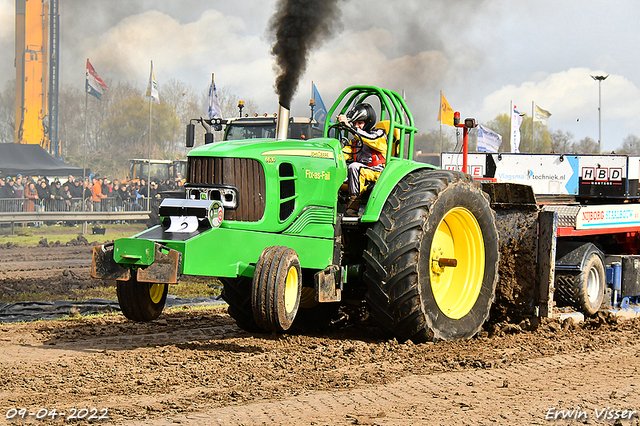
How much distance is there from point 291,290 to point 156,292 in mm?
1242

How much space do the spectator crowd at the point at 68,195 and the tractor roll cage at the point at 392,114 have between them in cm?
1547

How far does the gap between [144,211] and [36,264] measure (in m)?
9.58

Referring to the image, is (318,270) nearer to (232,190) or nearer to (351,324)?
(232,190)

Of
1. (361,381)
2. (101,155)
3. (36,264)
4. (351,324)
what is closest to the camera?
(361,381)

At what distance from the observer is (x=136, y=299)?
19.7 ft

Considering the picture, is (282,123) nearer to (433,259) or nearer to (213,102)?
(433,259)

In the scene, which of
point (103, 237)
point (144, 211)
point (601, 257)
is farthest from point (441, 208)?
point (144, 211)

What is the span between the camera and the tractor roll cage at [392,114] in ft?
23.0

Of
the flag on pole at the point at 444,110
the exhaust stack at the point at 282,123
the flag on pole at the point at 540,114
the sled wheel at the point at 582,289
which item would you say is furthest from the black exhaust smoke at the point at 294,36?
the flag on pole at the point at 540,114

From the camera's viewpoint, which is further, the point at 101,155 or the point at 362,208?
the point at 101,155

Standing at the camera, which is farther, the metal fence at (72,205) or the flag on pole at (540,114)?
the flag on pole at (540,114)

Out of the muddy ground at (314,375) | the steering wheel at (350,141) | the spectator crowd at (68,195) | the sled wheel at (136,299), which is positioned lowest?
the muddy ground at (314,375)

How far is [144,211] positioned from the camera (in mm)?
24688

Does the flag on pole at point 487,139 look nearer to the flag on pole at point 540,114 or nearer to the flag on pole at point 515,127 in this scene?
the flag on pole at point 515,127
